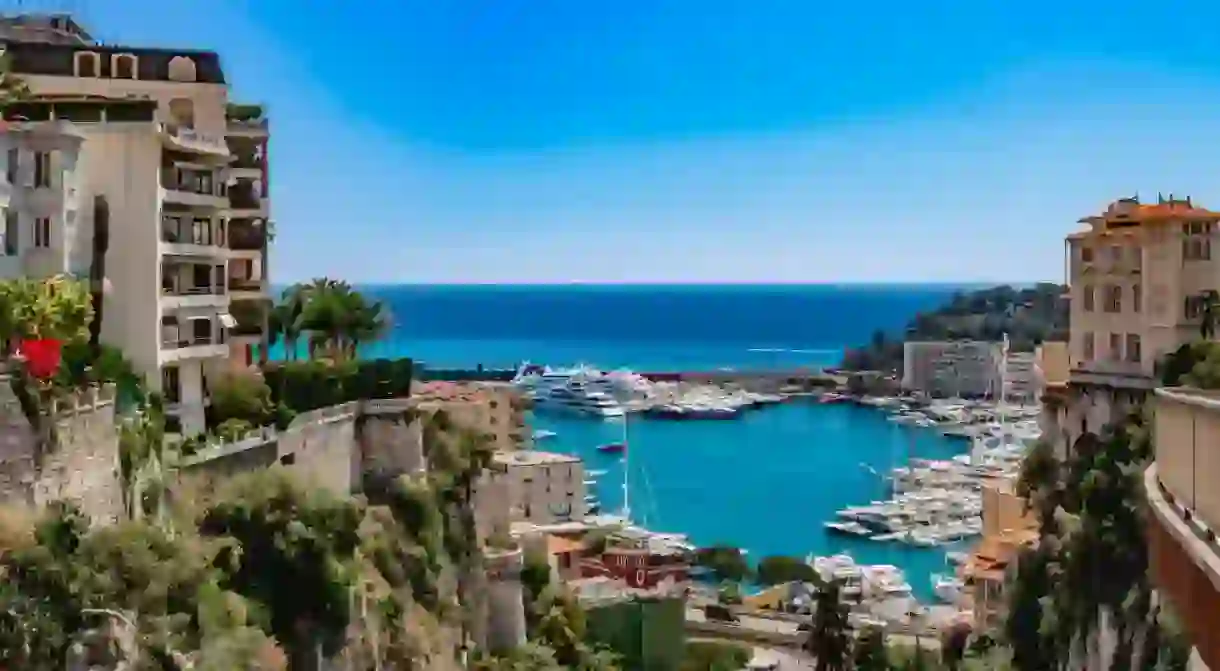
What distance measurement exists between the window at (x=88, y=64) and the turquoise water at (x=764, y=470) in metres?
42.1

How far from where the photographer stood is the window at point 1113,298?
113ft

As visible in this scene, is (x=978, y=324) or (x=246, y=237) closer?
(x=246, y=237)

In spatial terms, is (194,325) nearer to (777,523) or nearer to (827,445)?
(777,523)

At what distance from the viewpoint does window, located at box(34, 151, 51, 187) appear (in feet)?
77.7

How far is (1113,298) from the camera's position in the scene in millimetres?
34562

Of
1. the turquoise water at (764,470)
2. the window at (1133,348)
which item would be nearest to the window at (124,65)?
the window at (1133,348)

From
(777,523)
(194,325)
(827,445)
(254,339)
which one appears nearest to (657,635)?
(254,339)

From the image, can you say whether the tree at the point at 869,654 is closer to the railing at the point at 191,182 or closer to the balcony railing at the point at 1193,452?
the railing at the point at 191,182

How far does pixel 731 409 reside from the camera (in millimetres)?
139125

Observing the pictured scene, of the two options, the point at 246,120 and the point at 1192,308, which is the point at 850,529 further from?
the point at 246,120

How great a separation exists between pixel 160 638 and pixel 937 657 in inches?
1051

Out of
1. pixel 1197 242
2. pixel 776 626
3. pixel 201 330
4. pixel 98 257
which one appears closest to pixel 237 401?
pixel 201 330

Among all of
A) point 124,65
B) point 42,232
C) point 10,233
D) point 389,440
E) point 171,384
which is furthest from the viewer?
point 389,440

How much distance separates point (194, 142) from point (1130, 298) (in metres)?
21.2
